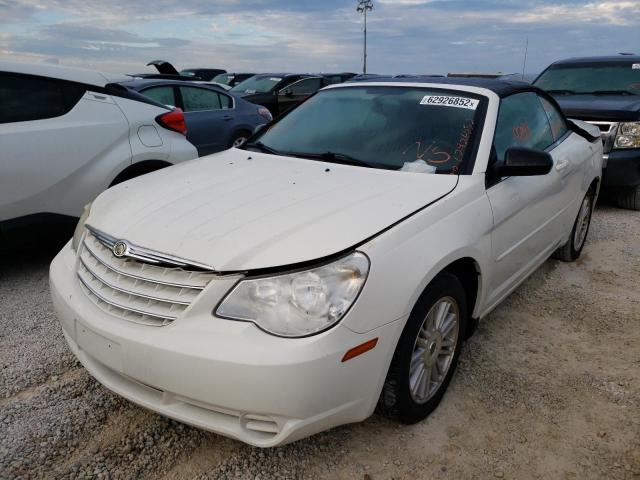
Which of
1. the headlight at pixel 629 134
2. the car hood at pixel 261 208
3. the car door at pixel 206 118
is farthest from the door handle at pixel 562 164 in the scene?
the car door at pixel 206 118

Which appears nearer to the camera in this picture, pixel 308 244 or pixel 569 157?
pixel 308 244

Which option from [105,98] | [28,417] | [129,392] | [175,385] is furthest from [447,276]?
[105,98]

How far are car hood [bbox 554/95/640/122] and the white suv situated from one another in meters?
4.54

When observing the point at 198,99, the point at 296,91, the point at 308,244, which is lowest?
the point at 296,91

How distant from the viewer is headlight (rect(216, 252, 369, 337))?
73.9 inches

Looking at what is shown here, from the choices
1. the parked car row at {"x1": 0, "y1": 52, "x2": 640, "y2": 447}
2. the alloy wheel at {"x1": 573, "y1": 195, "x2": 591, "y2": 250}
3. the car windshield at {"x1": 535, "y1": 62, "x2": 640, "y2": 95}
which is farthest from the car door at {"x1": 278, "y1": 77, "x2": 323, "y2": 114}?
the parked car row at {"x1": 0, "y1": 52, "x2": 640, "y2": 447}

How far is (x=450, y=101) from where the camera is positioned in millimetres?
3104

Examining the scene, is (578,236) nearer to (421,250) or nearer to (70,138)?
(421,250)

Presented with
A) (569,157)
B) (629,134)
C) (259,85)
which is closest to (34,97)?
(569,157)

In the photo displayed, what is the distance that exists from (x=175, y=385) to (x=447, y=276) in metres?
1.21

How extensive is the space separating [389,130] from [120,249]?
1614mm

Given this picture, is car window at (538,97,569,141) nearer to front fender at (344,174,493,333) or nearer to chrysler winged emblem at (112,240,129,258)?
front fender at (344,174,493,333)

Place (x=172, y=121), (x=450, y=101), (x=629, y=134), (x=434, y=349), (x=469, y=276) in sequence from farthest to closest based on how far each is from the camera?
(x=629, y=134) < (x=172, y=121) < (x=450, y=101) < (x=469, y=276) < (x=434, y=349)

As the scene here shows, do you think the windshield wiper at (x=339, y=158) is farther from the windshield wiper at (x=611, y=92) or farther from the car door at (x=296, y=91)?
the car door at (x=296, y=91)
